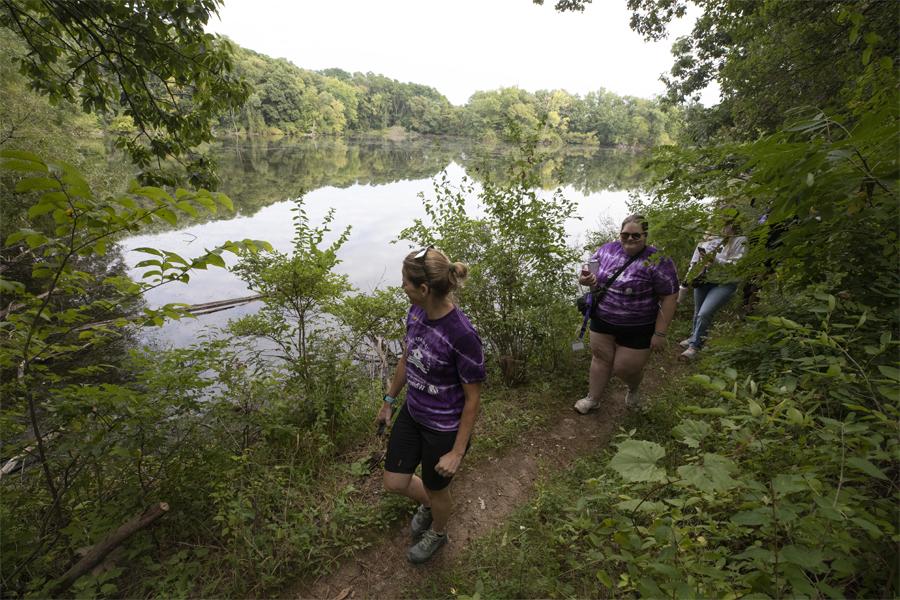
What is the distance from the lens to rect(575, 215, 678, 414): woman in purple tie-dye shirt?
134 inches

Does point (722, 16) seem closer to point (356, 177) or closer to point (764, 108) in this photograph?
point (764, 108)

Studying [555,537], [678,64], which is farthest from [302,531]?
[678,64]

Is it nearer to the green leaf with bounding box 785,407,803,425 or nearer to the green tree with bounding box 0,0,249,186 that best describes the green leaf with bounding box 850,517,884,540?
the green leaf with bounding box 785,407,803,425

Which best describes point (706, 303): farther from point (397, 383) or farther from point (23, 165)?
point (23, 165)

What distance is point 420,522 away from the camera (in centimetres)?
287

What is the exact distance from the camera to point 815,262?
1.54 m

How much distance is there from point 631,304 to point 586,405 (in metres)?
1.35

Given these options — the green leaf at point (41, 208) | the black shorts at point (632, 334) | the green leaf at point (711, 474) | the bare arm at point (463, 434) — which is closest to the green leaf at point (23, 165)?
the green leaf at point (41, 208)

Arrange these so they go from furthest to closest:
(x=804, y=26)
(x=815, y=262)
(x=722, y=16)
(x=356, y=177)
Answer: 1. (x=356, y=177)
2. (x=722, y=16)
3. (x=804, y=26)
4. (x=815, y=262)

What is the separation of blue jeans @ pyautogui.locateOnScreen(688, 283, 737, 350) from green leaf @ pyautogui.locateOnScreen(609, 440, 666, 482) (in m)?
4.22

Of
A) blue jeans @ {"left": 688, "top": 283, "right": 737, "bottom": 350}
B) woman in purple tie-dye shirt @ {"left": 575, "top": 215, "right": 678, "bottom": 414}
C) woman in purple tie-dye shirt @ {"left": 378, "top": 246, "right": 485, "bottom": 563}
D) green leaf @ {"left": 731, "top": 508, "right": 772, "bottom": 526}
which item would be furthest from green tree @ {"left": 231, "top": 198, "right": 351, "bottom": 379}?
blue jeans @ {"left": 688, "top": 283, "right": 737, "bottom": 350}

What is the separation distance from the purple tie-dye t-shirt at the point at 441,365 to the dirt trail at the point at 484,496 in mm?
1182

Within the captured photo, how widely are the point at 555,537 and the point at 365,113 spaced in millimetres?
104503

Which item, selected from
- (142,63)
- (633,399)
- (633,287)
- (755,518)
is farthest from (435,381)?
(142,63)
